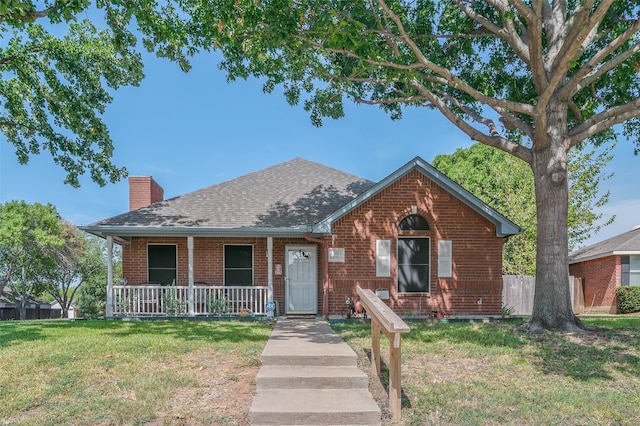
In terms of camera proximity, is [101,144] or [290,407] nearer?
[290,407]

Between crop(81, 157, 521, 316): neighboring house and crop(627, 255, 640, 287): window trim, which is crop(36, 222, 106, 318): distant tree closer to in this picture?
crop(81, 157, 521, 316): neighboring house

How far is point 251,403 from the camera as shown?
16.3 feet

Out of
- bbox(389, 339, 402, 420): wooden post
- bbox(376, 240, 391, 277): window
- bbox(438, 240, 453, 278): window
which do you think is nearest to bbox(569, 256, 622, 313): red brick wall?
bbox(438, 240, 453, 278): window

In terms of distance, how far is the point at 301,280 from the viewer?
13.3 metres

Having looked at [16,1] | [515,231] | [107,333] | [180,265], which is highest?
[16,1]

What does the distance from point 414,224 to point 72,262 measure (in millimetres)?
24914

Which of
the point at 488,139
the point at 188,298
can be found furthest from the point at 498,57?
the point at 188,298

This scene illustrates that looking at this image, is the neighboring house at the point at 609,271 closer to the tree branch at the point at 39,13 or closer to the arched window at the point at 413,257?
the arched window at the point at 413,257

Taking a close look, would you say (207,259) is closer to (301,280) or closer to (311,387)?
(301,280)

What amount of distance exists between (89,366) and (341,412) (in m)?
4.00

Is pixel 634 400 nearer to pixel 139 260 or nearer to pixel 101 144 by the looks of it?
pixel 139 260

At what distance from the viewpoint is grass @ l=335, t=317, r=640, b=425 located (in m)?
4.80

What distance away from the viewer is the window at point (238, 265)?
13.4 meters

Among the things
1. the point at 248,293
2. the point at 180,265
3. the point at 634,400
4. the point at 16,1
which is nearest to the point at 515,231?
the point at 634,400
